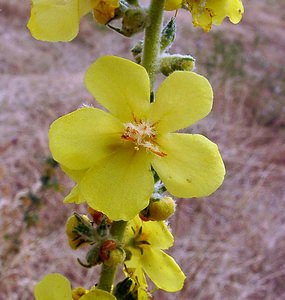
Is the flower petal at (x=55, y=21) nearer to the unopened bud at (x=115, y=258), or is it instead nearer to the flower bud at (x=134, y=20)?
the flower bud at (x=134, y=20)

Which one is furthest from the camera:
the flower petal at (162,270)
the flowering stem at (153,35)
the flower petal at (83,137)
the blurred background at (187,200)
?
the blurred background at (187,200)

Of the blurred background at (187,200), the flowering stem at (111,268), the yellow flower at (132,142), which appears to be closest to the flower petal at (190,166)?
Result: the yellow flower at (132,142)

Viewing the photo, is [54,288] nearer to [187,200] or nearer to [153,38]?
[153,38]

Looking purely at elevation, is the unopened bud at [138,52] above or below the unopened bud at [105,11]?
below

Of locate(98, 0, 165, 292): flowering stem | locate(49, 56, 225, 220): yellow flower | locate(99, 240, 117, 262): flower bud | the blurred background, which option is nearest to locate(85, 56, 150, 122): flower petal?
locate(49, 56, 225, 220): yellow flower

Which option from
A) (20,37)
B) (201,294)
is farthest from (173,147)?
(20,37)

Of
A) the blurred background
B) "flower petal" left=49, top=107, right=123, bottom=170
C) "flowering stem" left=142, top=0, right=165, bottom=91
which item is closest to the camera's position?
"flower petal" left=49, top=107, right=123, bottom=170

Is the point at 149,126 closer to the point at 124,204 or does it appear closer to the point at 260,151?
the point at 124,204

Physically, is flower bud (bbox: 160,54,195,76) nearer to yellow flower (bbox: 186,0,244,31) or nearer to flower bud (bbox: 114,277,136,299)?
yellow flower (bbox: 186,0,244,31)

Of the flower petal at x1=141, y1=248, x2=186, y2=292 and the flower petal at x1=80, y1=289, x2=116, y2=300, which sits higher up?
the flower petal at x1=80, y1=289, x2=116, y2=300
